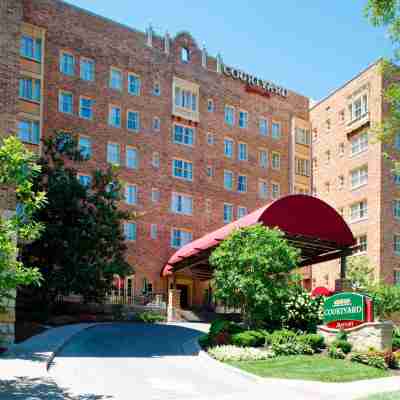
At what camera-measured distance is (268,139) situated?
178 feet

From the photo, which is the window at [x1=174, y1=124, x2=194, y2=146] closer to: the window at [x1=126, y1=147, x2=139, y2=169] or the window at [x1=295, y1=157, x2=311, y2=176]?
the window at [x1=126, y1=147, x2=139, y2=169]

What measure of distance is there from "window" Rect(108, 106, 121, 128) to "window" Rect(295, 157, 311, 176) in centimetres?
1797

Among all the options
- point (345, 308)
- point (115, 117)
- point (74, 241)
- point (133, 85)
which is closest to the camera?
point (345, 308)

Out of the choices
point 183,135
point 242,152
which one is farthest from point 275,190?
point 183,135

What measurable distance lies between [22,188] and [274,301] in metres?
13.0

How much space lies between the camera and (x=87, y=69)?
146 feet

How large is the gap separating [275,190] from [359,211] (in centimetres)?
779

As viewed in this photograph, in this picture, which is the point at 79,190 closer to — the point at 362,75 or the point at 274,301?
the point at 274,301

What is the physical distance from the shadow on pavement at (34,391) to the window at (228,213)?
1373 inches

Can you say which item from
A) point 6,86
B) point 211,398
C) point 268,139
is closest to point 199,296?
point 268,139

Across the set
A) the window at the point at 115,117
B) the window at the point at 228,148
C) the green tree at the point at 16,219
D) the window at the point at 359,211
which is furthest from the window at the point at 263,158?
the green tree at the point at 16,219

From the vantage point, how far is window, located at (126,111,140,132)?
46.2m

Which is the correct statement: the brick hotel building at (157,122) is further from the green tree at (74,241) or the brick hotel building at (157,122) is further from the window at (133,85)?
the green tree at (74,241)

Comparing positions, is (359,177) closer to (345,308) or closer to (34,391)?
(345,308)
